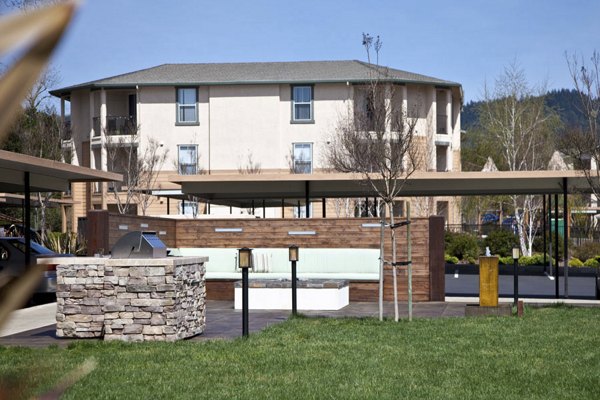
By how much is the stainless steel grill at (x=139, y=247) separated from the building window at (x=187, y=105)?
38.5 meters

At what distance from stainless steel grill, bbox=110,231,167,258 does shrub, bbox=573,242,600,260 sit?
102 feet

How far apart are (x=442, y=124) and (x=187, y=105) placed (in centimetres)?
1463

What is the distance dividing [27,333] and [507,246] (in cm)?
3051

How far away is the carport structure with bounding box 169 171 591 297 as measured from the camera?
22.7m

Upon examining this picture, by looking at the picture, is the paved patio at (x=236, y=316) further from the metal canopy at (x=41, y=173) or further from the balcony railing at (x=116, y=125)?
the balcony railing at (x=116, y=125)

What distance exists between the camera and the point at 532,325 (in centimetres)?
1391

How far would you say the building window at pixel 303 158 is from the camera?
5012 cm

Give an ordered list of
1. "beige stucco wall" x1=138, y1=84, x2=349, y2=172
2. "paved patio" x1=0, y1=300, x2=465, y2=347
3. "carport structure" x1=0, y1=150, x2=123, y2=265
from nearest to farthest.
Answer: "paved patio" x1=0, y1=300, x2=465, y2=347 → "carport structure" x1=0, y1=150, x2=123, y2=265 → "beige stucco wall" x1=138, y1=84, x2=349, y2=172

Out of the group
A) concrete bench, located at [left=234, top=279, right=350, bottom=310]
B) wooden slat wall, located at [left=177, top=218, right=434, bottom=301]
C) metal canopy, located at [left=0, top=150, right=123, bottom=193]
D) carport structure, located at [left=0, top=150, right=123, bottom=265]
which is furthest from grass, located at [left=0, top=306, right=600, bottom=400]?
wooden slat wall, located at [left=177, top=218, right=434, bottom=301]

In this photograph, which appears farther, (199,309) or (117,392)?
(199,309)

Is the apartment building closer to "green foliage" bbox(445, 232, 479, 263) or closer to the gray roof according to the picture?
the gray roof

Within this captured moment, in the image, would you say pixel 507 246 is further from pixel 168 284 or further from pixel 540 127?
pixel 168 284

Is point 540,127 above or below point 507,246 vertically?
above

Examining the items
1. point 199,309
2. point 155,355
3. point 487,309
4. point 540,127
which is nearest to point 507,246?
point 540,127
